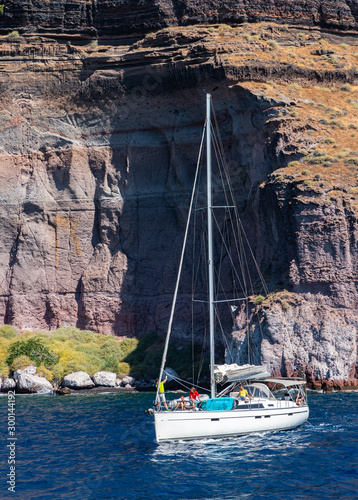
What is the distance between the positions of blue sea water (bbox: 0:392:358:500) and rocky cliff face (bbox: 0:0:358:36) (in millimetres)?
39970

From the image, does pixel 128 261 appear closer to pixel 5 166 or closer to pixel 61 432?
pixel 5 166

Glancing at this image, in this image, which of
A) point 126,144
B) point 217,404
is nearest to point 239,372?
point 217,404

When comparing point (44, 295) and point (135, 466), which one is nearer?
point (135, 466)

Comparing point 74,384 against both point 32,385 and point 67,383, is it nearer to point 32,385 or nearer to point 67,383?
point 67,383

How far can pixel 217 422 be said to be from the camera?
27.4 m

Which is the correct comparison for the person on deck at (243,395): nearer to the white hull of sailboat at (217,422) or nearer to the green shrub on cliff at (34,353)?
the white hull of sailboat at (217,422)

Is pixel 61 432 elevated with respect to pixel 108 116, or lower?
lower

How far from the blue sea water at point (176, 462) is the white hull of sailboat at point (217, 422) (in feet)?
1.18

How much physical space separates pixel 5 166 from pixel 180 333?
21.6 m

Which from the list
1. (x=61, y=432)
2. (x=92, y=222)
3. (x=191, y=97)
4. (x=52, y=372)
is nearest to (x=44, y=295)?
(x=92, y=222)

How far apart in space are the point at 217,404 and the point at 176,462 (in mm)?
3922

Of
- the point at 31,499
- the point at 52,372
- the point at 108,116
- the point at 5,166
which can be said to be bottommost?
the point at 31,499

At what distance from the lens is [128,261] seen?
60094 mm

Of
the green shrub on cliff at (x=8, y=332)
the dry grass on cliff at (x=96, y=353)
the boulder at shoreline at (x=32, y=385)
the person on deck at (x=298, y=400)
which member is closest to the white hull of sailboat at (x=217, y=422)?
the person on deck at (x=298, y=400)
